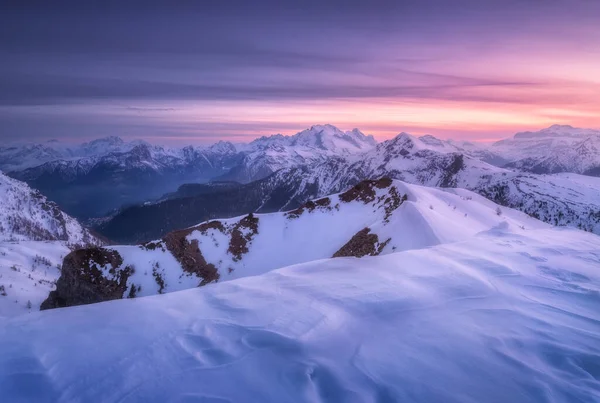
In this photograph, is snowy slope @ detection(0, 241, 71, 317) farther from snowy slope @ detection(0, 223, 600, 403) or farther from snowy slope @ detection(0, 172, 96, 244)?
snowy slope @ detection(0, 172, 96, 244)

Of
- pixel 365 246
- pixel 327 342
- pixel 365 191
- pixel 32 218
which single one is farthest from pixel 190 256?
pixel 32 218

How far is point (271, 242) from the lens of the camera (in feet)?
187

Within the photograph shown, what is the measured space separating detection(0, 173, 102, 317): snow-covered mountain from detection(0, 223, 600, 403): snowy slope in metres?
36.5

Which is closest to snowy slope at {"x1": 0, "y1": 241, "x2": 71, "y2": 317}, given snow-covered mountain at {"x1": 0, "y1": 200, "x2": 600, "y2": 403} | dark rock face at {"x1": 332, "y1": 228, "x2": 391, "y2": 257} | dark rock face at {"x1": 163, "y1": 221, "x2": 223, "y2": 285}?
dark rock face at {"x1": 163, "y1": 221, "x2": 223, "y2": 285}

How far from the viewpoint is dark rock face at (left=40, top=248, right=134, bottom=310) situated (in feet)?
135

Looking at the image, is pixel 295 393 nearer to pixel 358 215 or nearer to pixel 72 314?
pixel 72 314

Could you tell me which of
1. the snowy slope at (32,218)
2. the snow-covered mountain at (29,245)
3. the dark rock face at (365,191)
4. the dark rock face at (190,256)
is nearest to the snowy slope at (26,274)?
the snow-covered mountain at (29,245)

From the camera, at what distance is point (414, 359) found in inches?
193

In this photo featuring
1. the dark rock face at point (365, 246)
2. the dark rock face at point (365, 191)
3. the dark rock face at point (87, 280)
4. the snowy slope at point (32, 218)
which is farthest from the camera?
the snowy slope at point (32, 218)

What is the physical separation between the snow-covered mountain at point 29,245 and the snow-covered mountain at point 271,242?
503 centimetres

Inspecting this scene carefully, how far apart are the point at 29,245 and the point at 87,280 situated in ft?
144

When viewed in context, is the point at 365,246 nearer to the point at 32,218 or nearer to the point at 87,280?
the point at 87,280

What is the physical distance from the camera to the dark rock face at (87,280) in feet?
135

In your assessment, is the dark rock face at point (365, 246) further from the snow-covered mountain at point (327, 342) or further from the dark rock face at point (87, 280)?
the dark rock face at point (87, 280)
